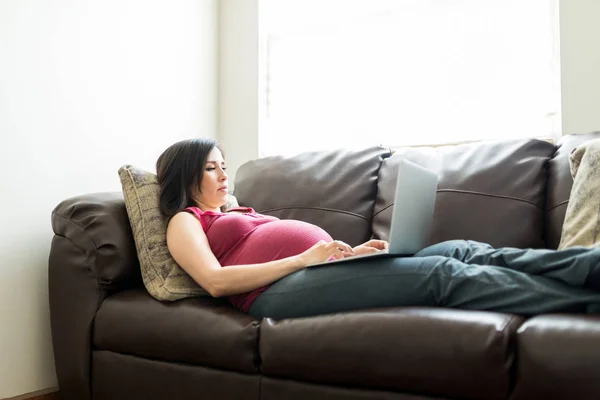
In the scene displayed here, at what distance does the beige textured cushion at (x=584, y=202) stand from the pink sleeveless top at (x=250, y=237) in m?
0.68

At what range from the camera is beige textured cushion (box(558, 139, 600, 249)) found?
1609 millimetres

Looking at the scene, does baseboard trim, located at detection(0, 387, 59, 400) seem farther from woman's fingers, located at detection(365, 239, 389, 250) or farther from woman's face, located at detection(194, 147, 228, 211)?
woman's fingers, located at detection(365, 239, 389, 250)

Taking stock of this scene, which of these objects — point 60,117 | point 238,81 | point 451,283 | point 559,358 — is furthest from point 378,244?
point 238,81

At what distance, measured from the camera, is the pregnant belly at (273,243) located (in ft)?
5.91

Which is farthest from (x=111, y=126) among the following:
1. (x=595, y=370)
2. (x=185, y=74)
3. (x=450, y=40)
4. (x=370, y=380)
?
(x=595, y=370)

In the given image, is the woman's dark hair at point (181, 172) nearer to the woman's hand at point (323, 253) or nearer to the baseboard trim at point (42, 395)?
the woman's hand at point (323, 253)

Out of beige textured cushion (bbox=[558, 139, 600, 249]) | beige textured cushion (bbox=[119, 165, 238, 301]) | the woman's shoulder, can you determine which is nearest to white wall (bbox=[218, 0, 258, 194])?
the woman's shoulder

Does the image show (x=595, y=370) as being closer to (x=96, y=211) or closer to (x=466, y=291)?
(x=466, y=291)

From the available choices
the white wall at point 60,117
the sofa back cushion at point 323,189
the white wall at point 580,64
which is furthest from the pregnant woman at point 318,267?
the white wall at point 580,64

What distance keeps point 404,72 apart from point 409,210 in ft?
4.50

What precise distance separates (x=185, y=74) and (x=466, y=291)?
1.96 m

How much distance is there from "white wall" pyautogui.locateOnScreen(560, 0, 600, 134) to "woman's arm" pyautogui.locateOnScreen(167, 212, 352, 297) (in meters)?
1.12

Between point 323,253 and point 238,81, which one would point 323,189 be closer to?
point 323,253

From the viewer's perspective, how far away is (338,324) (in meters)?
1.45
